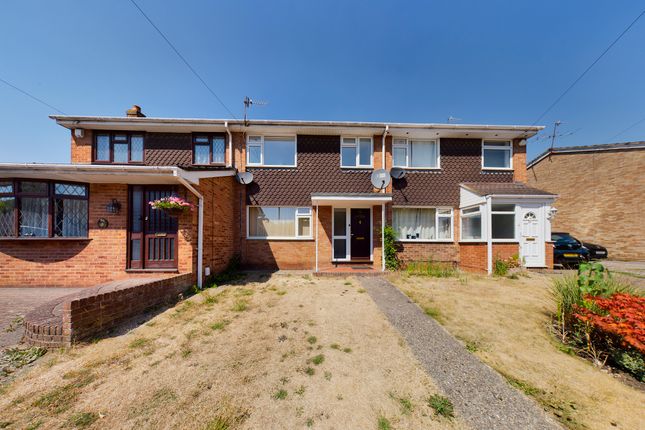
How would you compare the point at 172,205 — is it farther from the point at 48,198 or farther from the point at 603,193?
the point at 603,193

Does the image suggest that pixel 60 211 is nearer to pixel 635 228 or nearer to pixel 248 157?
pixel 248 157

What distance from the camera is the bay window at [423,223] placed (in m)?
9.56

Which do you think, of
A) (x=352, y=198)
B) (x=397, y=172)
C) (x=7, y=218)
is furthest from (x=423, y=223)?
(x=7, y=218)

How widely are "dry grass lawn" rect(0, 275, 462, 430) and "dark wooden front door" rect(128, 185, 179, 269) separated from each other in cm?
238

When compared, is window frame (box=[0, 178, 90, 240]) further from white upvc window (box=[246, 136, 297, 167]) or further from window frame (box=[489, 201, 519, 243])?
window frame (box=[489, 201, 519, 243])

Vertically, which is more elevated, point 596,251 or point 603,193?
point 603,193

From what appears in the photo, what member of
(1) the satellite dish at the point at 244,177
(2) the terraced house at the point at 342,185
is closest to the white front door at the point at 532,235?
(2) the terraced house at the point at 342,185

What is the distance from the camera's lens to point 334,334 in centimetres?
386

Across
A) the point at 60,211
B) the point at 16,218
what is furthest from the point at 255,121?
the point at 16,218

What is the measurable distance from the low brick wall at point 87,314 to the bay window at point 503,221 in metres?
10.9

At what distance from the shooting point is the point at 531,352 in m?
3.39

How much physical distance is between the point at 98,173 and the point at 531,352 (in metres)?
9.46

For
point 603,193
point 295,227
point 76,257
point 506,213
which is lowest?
point 76,257

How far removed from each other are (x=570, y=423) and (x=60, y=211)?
424 inches
